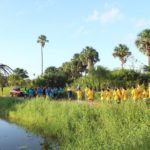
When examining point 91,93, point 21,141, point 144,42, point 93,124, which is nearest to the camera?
point 93,124

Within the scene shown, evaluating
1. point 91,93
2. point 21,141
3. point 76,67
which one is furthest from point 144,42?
point 21,141

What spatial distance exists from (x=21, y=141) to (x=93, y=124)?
714cm

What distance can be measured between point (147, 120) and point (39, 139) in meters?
10.1

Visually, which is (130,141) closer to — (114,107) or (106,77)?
(114,107)

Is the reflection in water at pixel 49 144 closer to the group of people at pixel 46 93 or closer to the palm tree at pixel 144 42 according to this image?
the group of people at pixel 46 93

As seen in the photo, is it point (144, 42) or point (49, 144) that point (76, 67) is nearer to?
point (144, 42)

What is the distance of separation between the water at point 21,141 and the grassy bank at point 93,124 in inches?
20.2

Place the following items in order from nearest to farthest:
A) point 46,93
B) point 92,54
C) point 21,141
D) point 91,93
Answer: point 21,141, point 91,93, point 46,93, point 92,54

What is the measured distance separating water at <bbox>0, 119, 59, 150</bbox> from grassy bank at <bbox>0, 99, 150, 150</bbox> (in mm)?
514

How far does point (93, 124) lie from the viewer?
14789 millimetres

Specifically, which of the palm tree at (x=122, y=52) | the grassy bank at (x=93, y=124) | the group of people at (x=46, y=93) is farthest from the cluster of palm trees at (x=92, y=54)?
the grassy bank at (x=93, y=124)

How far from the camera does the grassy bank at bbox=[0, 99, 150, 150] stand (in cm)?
1027

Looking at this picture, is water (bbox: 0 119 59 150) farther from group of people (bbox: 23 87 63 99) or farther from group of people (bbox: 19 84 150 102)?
group of people (bbox: 23 87 63 99)

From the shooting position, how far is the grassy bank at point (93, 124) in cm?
1027
